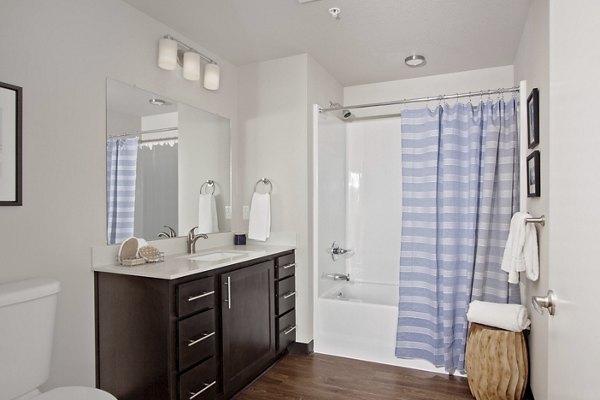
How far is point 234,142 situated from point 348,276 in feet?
5.89

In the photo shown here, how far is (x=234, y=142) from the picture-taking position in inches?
130

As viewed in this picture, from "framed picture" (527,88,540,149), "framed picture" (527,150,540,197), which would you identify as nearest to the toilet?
"framed picture" (527,150,540,197)

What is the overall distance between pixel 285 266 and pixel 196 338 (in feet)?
3.51

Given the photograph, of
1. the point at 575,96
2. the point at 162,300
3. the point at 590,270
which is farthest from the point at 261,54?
the point at 590,270

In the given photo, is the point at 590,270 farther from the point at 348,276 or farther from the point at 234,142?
the point at 348,276

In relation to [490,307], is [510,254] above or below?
above

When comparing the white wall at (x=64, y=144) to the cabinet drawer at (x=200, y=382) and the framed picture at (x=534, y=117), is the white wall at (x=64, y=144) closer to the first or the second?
the cabinet drawer at (x=200, y=382)

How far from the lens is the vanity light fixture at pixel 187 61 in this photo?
2410 mm

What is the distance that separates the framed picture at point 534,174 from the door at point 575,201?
4.04 ft

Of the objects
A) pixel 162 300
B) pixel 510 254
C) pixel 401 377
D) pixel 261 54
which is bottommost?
pixel 401 377

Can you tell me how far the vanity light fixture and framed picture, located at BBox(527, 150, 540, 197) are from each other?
225 centimetres

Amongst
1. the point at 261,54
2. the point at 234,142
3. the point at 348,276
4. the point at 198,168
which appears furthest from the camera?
the point at 348,276

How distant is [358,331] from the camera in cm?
298

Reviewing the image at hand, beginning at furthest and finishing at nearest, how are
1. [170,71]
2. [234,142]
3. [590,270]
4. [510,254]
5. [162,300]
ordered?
[234,142]
[170,71]
[510,254]
[162,300]
[590,270]
